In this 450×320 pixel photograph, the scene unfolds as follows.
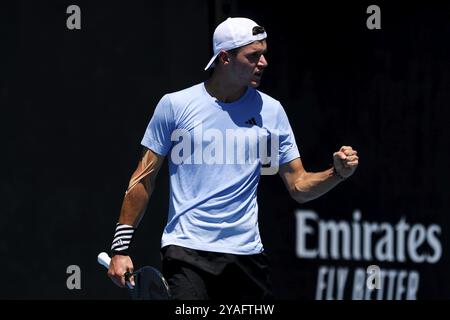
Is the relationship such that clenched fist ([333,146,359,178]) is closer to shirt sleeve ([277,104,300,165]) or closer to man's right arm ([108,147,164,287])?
shirt sleeve ([277,104,300,165])

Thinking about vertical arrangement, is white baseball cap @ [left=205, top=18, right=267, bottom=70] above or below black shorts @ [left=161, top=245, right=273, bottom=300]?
above

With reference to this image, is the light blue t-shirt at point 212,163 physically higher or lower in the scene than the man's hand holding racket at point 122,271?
higher

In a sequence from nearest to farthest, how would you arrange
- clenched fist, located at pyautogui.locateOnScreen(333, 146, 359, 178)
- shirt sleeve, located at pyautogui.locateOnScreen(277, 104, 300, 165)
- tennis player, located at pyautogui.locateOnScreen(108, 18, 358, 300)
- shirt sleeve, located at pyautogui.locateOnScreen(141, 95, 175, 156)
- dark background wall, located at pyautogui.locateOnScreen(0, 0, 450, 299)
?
clenched fist, located at pyautogui.locateOnScreen(333, 146, 359, 178)
tennis player, located at pyautogui.locateOnScreen(108, 18, 358, 300)
shirt sleeve, located at pyautogui.locateOnScreen(141, 95, 175, 156)
shirt sleeve, located at pyautogui.locateOnScreen(277, 104, 300, 165)
dark background wall, located at pyautogui.locateOnScreen(0, 0, 450, 299)

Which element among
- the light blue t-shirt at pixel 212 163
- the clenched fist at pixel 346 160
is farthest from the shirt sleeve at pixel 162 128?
the clenched fist at pixel 346 160

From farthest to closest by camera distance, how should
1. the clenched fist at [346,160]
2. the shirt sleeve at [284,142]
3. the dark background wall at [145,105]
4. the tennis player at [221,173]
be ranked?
1. the dark background wall at [145,105]
2. the shirt sleeve at [284,142]
3. the tennis player at [221,173]
4. the clenched fist at [346,160]

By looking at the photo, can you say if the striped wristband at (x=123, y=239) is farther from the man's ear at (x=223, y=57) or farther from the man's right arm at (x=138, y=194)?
the man's ear at (x=223, y=57)

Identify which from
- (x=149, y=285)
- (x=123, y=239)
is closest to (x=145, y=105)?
(x=123, y=239)

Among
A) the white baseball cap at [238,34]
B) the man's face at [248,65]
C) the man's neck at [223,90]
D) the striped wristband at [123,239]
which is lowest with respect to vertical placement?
the striped wristband at [123,239]

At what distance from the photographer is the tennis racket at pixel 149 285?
7164 millimetres

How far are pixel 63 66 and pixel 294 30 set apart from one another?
139 cm

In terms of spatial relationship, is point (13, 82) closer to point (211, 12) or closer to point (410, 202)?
point (211, 12)

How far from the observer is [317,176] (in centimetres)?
745

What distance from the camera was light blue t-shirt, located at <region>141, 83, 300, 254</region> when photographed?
7.28m

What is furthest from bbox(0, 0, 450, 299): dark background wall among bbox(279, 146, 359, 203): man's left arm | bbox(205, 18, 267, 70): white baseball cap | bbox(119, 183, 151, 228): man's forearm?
bbox(119, 183, 151, 228): man's forearm
